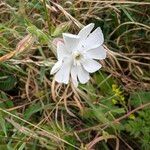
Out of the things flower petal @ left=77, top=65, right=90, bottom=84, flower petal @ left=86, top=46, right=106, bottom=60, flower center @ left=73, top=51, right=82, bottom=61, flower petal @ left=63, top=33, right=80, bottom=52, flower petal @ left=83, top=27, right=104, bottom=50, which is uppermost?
flower petal @ left=63, top=33, right=80, bottom=52

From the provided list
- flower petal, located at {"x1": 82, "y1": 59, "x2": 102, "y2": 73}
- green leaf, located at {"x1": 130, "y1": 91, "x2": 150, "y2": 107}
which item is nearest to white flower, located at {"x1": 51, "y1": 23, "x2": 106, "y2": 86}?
flower petal, located at {"x1": 82, "y1": 59, "x2": 102, "y2": 73}

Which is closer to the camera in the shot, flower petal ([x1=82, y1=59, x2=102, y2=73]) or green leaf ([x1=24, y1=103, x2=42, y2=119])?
flower petal ([x1=82, y1=59, x2=102, y2=73])

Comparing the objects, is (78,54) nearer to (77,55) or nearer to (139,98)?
(77,55)

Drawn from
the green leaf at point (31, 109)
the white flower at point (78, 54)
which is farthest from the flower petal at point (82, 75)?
the green leaf at point (31, 109)

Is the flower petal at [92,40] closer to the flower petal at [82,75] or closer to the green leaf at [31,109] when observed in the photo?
the flower petal at [82,75]

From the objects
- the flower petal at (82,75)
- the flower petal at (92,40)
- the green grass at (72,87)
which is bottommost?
the green grass at (72,87)

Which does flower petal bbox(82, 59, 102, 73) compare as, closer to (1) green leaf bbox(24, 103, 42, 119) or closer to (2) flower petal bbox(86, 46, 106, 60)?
(2) flower petal bbox(86, 46, 106, 60)

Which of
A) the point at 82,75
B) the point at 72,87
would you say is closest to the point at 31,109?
the point at 72,87

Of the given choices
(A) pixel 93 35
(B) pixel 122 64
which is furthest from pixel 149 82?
(A) pixel 93 35
